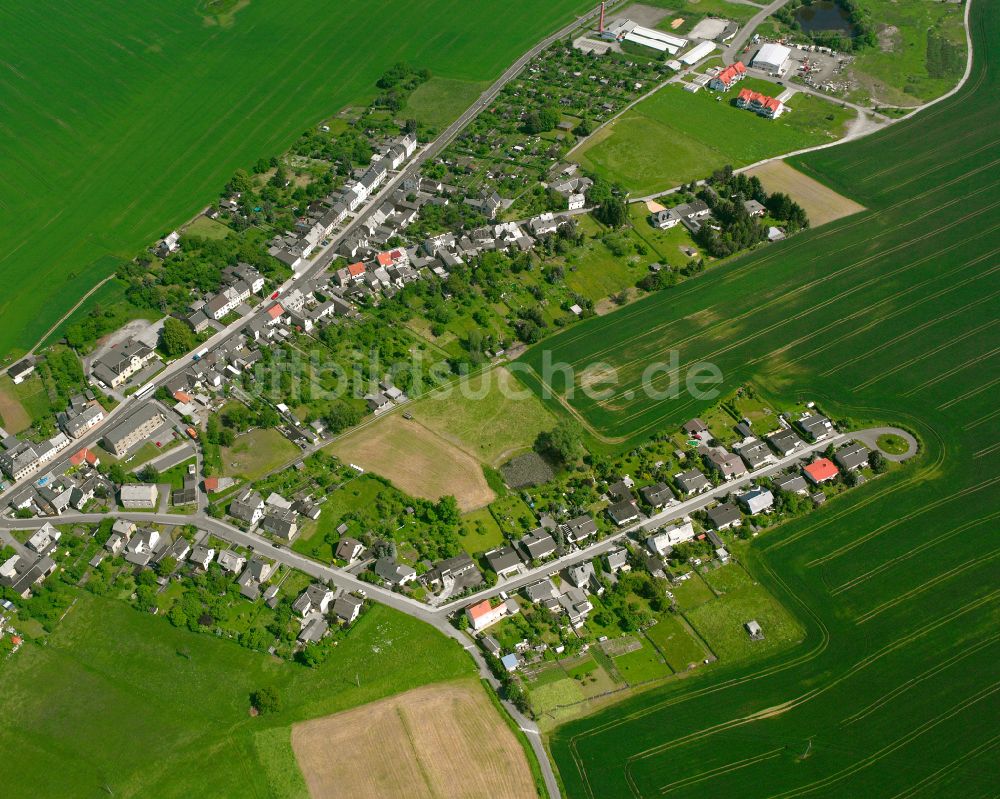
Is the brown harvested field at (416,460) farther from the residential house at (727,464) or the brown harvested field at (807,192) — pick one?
the brown harvested field at (807,192)

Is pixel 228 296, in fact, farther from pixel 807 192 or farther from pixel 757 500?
pixel 807 192

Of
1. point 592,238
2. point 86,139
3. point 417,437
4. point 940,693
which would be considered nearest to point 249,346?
point 417,437

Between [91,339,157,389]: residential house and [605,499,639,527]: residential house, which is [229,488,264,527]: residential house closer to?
[91,339,157,389]: residential house

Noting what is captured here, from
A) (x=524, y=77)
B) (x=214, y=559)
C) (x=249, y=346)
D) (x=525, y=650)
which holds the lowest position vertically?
(x=525, y=650)

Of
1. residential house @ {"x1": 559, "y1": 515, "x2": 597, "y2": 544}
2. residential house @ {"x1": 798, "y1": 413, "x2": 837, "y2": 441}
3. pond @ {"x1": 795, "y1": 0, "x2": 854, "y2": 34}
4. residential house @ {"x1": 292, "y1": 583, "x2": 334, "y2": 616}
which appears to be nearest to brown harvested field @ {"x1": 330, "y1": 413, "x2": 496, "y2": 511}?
residential house @ {"x1": 559, "y1": 515, "x2": 597, "y2": 544}

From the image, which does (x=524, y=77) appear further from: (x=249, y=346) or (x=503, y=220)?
(x=249, y=346)

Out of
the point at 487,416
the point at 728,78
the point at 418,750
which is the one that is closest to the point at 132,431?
the point at 487,416
